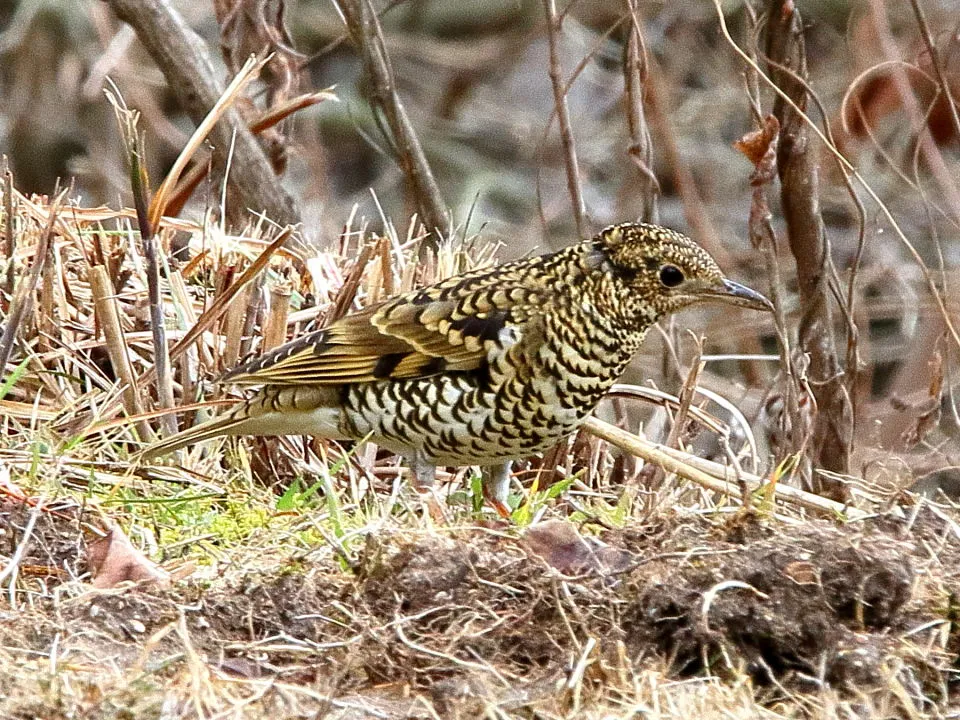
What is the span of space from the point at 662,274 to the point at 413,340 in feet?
2.36

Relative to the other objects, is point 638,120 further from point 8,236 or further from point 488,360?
point 8,236

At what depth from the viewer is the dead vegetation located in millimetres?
3008

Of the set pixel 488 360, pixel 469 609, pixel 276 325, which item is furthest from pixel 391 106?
pixel 469 609

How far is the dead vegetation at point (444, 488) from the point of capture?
3.01 metres

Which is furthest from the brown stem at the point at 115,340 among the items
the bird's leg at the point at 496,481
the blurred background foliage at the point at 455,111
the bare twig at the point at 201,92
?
the blurred background foliage at the point at 455,111

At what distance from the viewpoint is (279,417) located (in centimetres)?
451

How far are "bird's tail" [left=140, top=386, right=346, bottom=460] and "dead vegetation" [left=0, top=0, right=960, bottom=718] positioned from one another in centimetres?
12

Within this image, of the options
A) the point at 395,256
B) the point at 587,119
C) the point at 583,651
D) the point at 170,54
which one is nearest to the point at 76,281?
the point at 395,256

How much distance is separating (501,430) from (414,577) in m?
1.06

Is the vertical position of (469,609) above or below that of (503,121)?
below

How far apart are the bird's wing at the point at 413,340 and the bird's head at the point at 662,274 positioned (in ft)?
0.85

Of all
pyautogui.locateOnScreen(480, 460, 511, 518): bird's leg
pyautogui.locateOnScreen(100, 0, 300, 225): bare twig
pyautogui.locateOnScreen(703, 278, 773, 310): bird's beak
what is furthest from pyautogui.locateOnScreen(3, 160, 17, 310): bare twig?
pyautogui.locateOnScreen(703, 278, 773, 310): bird's beak

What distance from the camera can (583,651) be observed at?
2.97 metres

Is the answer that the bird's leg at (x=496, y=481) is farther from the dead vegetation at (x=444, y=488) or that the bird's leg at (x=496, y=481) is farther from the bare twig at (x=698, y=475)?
the bare twig at (x=698, y=475)
